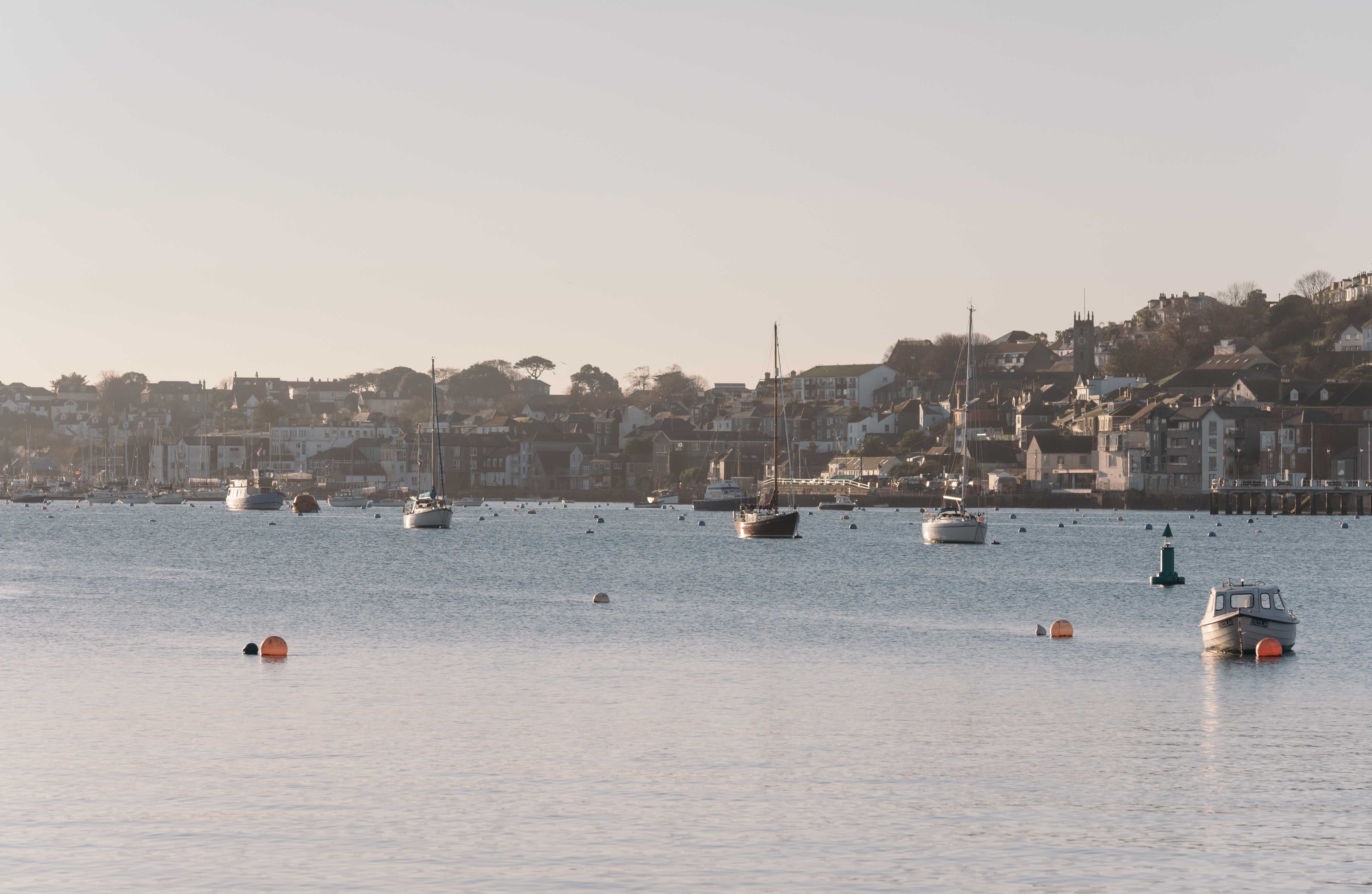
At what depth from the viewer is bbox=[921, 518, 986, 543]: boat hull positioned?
113625mm

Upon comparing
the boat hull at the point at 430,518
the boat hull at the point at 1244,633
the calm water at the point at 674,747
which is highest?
the boat hull at the point at 430,518

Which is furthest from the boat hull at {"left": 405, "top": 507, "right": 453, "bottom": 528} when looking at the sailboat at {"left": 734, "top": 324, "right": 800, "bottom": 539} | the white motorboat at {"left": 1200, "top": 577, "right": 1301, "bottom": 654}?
the white motorboat at {"left": 1200, "top": 577, "right": 1301, "bottom": 654}

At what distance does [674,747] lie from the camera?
95.2ft

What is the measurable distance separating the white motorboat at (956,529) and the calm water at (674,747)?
4596cm

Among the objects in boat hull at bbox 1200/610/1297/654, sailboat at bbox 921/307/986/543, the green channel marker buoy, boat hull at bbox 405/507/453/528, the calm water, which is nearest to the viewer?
the calm water

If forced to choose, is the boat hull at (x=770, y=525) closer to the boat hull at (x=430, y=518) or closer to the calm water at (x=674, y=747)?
the boat hull at (x=430, y=518)

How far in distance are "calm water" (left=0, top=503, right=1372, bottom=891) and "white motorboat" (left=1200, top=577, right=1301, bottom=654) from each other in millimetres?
639

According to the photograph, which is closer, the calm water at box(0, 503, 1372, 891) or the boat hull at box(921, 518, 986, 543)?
the calm water at box(0, 503, 1372, 891)

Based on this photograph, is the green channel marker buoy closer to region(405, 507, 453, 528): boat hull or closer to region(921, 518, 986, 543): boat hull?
region(921, 518, 986, 543): boat hull

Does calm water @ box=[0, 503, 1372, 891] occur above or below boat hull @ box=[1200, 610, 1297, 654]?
below

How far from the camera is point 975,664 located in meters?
42.6

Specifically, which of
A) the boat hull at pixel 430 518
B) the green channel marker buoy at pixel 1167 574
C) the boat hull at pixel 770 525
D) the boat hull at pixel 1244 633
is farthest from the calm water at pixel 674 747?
the boat hull at pixel 430 518

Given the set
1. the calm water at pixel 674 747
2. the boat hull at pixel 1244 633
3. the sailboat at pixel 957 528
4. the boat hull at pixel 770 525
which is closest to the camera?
the calm water at pixel 674 747

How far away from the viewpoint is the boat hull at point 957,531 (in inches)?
4473
